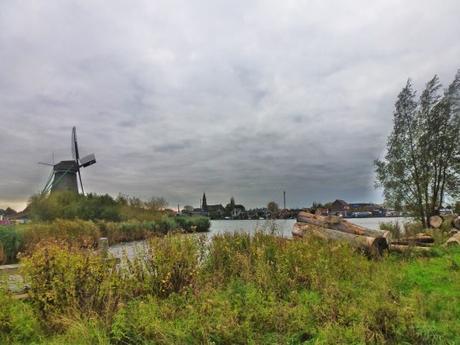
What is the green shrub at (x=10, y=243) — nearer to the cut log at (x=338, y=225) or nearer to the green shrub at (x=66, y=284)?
the cut log at (x=338, y=225)

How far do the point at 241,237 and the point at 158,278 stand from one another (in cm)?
343

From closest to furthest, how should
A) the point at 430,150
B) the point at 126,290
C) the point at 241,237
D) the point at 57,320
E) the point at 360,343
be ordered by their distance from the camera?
the point at 360,343 → the point at 57,320 → the point at 126,290 → the point at 241,237 → the point at 430,150

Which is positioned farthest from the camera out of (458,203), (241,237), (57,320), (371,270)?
(458,203)

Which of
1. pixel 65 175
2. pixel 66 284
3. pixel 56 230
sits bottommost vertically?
pixel 66 284

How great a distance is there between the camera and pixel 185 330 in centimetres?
398

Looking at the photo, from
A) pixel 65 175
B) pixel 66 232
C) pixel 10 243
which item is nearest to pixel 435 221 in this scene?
pixel 66 232

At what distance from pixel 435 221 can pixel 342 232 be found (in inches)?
366

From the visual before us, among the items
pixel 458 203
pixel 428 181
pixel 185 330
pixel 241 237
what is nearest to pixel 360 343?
pixel 185 330

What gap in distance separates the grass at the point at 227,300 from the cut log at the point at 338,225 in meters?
3.01

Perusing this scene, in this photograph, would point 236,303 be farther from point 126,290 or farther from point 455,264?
point 455,264

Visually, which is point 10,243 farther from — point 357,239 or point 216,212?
point 216,212

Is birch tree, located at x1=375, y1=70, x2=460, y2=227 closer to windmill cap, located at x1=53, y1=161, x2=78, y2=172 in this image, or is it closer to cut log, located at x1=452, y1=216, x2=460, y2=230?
cut log, located at x1=452, y1=216, x2=460, y2=230

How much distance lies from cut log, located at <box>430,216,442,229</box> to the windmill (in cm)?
5005

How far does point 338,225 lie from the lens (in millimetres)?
12055
